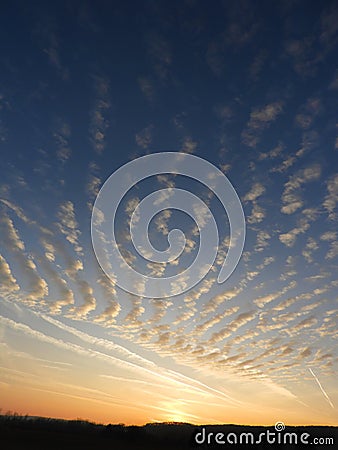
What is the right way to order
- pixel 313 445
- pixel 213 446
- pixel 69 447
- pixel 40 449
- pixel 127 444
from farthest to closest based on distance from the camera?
1. pixel 313 445
2. pixel 213 446
3. pixel 127 444
4. pixel 69 447
5. pixel 40 449

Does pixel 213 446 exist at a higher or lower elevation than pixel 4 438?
higher

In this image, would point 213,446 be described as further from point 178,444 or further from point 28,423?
point 28,423

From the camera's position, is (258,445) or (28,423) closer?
(28,423)

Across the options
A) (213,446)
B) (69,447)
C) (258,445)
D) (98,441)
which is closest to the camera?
(69,447)

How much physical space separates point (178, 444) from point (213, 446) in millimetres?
5476

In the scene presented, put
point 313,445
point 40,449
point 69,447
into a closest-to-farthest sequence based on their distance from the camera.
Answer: point 40,449 < point 69,447 < point 313,445

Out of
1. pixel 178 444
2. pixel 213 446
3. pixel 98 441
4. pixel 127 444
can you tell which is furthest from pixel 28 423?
pixel 213 446

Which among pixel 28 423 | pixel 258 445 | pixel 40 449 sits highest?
pixel 258 445

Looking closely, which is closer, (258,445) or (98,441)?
(98,441)

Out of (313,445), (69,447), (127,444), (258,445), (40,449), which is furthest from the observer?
(313,445)

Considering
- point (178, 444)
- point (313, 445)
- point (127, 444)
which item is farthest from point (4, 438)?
point (313, 445)

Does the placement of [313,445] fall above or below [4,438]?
above

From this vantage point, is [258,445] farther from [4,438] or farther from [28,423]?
[4,438]

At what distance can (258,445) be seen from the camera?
6862 cm
